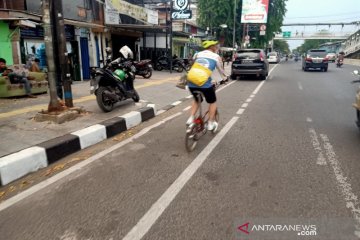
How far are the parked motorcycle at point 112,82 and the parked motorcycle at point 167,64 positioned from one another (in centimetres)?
1372

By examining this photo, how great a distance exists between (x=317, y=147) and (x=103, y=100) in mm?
4950

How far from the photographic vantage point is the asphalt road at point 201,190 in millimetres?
2881

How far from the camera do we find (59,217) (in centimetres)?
306

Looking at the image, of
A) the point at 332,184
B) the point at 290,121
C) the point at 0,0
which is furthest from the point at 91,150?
the point at 0,0

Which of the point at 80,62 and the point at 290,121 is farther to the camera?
the point at 80,62

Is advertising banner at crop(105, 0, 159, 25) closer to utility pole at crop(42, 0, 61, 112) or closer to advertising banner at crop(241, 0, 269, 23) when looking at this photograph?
utility pole at crop(42, 0, 61, 112)

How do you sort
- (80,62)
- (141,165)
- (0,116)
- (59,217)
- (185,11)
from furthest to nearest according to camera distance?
1. (185,11)
2. (80,62)
3. (0,116)
4. (141,165)
5. (59,217)

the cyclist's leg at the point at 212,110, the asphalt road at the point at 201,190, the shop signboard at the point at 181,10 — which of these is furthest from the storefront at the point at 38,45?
the cyclist's leg at the point at 212,110

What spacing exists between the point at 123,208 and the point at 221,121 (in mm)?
4356

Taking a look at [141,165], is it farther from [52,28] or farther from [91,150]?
[52,28]

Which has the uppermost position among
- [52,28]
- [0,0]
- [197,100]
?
[0,0]

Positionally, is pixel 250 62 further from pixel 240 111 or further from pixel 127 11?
pixel 240 111

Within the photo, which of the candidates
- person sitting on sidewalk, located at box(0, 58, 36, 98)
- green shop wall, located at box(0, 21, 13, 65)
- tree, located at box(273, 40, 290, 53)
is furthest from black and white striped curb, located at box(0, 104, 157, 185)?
tree, located at box(273, 40, 290, 53)

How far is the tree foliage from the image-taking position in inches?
1485
